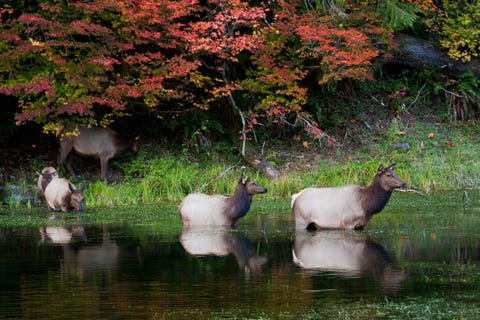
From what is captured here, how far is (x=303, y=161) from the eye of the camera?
25.4 metres

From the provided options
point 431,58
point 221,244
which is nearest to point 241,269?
point 221,244

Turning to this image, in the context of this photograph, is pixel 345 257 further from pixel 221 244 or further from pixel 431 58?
pixel 431 58

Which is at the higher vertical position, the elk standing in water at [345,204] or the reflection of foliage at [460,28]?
the reflection of foliage at [460,28]

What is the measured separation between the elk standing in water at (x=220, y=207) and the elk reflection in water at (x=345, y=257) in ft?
5.42

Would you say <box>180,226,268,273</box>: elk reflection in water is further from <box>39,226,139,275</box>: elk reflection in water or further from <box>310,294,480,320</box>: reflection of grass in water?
<box>310,294,480,320</box>: reflection of grass in water

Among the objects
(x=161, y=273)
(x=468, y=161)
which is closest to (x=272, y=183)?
(x=468, y=161)

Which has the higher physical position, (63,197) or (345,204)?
(63,197)

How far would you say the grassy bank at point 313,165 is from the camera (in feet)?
72.4

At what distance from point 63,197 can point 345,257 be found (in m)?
8.94

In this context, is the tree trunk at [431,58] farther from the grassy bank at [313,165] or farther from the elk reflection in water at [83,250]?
the elk reflection in water at [83,250]

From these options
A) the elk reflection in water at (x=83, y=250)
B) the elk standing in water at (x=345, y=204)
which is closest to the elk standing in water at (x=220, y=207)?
the elk standing in water at (x=345, y=204)

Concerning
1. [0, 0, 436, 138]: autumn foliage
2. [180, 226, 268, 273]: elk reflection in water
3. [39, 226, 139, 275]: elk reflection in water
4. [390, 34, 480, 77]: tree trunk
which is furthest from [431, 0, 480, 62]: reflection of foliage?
[39, 226, 139, 275]: elk reflection in water

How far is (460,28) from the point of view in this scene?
90.0 feet

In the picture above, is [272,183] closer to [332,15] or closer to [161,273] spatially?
[332,15]
